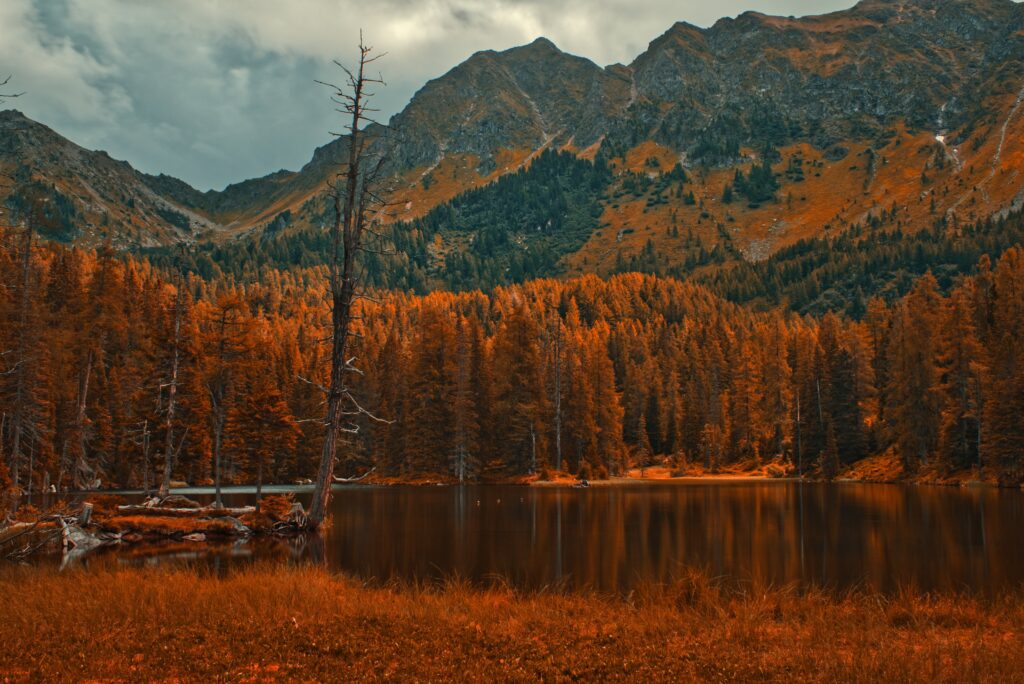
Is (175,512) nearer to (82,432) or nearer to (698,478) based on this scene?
(82,432)

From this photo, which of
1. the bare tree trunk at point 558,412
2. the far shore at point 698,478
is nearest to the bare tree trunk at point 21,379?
the far shore at point 698,478

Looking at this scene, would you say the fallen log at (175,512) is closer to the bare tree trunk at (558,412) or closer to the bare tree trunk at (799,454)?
the bare tree trunk at (558,412)

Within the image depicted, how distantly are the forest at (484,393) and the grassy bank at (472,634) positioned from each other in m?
31.3

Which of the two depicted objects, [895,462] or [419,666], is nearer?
[419,666]

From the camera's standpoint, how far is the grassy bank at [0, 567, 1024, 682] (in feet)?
33.8

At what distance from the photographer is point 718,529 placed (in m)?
35.0

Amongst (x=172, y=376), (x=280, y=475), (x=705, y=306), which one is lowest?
(x=280, y=475)

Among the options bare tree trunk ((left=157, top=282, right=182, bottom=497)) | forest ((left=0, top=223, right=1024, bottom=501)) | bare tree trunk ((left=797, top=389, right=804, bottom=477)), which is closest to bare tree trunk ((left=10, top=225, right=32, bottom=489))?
forest ((left=0, top=223, right=1024, bottom=501))

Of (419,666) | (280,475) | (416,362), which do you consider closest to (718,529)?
(419,666)

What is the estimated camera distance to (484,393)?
95.8 m

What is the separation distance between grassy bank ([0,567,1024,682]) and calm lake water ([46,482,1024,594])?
10.8 feet

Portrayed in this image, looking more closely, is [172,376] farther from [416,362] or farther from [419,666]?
[416,362]

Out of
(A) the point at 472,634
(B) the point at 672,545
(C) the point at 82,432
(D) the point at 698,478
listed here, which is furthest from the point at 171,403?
(D) the point at 698,478

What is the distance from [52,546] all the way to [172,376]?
1819 centimetres
